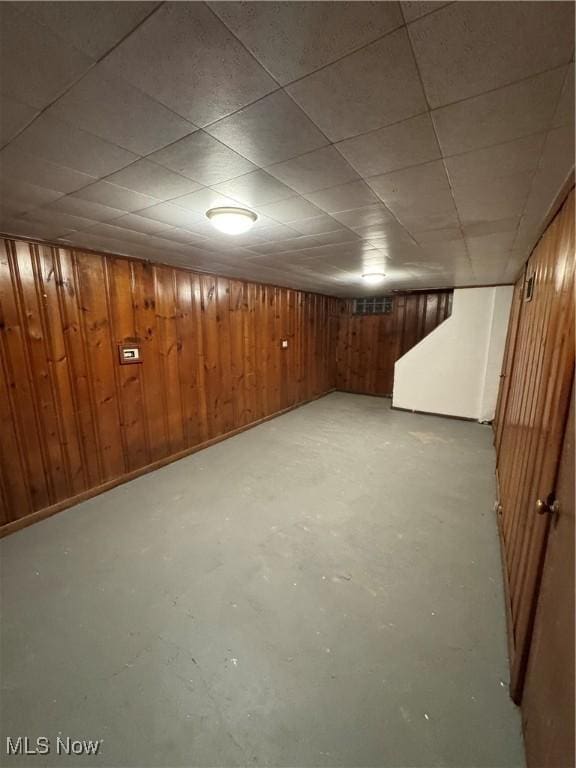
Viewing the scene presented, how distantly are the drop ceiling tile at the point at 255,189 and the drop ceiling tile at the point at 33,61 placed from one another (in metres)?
0.72

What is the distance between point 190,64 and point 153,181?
77 centimetres

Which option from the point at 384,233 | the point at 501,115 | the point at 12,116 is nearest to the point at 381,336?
the point at 384,233

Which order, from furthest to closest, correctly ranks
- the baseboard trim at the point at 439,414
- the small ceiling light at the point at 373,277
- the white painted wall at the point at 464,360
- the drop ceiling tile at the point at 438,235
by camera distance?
1. the baseboard trim at the point at 439,414
2. the white painted wall at the point at 464,360
3. the small ceiling light at the point at 373,277
4. the drop ceiling tile at the point at 438,235

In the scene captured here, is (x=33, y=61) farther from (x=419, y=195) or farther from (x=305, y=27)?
(x=419, y=195)

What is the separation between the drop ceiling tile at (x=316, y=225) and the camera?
6.57ft

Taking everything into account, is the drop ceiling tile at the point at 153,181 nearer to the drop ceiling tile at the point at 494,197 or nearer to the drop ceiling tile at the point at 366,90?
the drop ceiling tile at the point at 366,90

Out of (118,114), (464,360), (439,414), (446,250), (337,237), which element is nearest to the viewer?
(118,114)

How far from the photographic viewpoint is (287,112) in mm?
1012

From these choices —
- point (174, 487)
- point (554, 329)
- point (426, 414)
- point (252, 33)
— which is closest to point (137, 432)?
point (174, 487)

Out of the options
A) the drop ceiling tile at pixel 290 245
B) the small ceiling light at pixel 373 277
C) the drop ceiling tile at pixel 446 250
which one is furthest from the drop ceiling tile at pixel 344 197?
the small ceiling light at pixel 373 277

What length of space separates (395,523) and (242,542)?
122cm

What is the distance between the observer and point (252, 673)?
1.39m

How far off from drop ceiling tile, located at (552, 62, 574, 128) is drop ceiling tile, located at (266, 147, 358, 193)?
0.71 metres

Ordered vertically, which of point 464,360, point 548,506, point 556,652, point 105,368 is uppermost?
point 105,368
